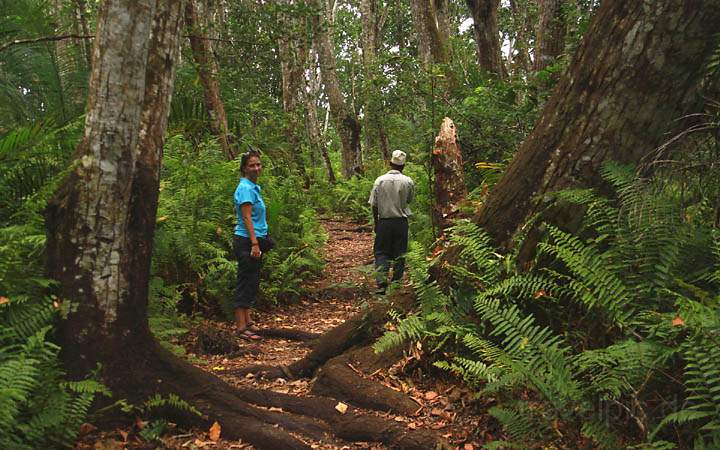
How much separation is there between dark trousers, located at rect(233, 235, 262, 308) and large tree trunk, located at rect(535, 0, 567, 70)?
6.13m

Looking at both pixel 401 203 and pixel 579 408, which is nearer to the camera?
pixel 579 408

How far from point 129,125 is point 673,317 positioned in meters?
3.64

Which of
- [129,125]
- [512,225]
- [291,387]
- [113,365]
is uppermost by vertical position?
[129,125]

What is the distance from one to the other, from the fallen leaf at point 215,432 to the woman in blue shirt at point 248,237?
9.30ft

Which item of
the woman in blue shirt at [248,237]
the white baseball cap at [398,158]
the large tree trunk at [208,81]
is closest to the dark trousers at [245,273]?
the woman in blue shirt at [248,237]

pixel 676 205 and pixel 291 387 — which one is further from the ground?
pixel 676 205

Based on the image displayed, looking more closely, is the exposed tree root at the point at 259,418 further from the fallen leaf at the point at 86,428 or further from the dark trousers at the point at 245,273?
the dark trousers at the point at 245,273

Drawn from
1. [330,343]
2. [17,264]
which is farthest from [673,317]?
[17,264]

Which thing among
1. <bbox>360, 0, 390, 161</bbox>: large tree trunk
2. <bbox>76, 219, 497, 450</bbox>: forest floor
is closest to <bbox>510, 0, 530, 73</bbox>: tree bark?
<bbox>360, 0, 390, 161</bbox>: large tree trunk

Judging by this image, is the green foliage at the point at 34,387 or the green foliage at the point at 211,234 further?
the green foliage at the point at 211,234

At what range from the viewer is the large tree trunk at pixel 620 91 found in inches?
162

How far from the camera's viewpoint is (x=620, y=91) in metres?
4.29

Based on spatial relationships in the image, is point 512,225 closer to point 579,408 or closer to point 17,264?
point 579,408

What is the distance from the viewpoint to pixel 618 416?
325cm
